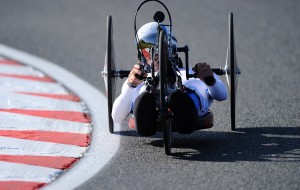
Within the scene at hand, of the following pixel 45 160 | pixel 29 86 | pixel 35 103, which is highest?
pixel 29 86

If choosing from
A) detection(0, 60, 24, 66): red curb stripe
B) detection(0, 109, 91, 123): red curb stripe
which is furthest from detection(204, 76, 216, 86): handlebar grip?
detection(0, 60, 24, 66): red curb stripe

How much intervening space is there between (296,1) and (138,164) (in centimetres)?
1013

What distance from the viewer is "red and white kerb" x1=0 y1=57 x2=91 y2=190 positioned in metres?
7.74

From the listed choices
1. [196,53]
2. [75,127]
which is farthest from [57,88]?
[196,53]

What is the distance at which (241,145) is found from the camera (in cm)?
847

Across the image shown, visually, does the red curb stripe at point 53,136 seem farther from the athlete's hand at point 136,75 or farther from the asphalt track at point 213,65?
the athlete's hand at point 136,75

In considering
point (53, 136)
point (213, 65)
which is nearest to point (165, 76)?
point (53, 136)

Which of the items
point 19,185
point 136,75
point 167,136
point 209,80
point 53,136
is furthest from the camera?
point 53,136

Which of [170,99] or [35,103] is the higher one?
[35,103]

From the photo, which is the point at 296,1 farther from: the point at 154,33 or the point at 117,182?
the point at 117,182

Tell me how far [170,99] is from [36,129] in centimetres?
201

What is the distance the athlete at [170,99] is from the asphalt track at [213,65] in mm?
322

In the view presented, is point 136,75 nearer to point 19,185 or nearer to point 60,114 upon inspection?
point 19,185

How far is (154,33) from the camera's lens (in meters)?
8.57
